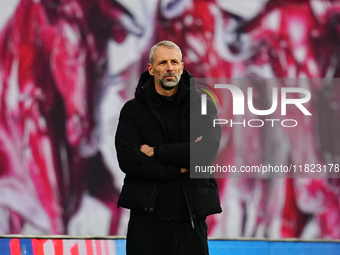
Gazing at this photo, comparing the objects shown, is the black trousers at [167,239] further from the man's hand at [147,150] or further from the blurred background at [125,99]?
the blurred background at [125,99]

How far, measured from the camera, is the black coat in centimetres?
287

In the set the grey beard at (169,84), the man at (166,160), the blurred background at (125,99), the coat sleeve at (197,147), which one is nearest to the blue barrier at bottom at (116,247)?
the blurred background at (125,99)

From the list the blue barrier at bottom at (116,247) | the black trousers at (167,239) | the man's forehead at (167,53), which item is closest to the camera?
the black trousers at (167,239)

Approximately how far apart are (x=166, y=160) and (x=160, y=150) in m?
0.07

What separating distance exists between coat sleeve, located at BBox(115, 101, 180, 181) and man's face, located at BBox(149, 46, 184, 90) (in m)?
0.26

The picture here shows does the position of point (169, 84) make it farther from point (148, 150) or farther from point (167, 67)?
point (148, 150)

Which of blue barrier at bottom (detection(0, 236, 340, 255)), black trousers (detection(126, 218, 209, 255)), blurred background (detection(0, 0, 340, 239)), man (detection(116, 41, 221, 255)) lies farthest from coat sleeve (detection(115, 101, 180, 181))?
blue barrier at bottom (detection(0, 236, 340, 255))

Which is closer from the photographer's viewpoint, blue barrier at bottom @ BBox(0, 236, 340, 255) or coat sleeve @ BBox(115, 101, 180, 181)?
coat sleeve @ BBox(115, 101, 180, 181)

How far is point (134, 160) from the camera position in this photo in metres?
2.91

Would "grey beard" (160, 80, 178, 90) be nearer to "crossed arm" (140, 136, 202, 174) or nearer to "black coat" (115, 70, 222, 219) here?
"black coat" (115, 70, 222, 219)

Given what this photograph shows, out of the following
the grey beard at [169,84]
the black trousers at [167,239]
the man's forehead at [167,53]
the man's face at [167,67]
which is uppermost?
the man's forehead at [167,53]

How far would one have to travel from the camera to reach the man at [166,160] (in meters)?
2.87

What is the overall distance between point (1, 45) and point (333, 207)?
3.01m

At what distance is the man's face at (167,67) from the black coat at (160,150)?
0.08 metres
